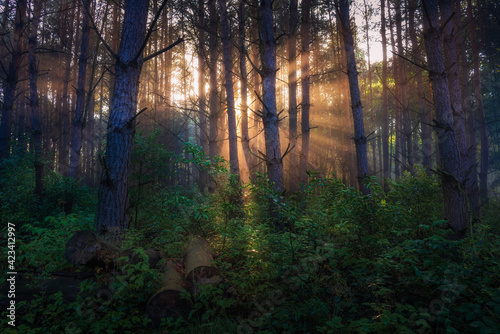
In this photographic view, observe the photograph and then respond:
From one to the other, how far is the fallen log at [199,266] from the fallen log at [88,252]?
1.15m

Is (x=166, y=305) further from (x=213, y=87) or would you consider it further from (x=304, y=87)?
(x=213, y=87)

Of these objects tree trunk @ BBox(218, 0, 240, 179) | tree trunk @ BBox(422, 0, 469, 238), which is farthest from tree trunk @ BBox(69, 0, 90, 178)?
tree trunk @ BBox(422, 0, 469, 238)

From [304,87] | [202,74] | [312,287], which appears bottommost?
[312,287]

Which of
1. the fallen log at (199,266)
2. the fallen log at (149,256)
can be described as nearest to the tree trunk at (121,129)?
the fallen log at (149,256)

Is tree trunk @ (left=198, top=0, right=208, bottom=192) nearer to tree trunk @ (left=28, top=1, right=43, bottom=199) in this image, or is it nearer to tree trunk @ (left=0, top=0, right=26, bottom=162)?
tree trunk @ (left=28, top=1, right=43, bottom=199)

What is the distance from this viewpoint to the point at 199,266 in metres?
3.87

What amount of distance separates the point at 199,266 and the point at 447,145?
5231 millimetres

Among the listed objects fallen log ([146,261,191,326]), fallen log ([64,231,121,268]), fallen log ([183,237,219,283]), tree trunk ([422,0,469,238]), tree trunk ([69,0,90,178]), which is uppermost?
tree trunk ([69,0,90,178])

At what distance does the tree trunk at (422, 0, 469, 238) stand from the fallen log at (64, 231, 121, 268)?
6.11 meters

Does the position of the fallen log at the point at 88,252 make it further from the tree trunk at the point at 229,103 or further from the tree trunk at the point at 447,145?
the tree trunk at the point at 229,103

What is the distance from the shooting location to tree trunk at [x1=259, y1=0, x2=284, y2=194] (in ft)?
21.0

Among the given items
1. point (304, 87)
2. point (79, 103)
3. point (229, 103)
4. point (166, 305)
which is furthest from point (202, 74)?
point (166, 305)

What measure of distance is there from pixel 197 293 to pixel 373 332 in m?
2.24

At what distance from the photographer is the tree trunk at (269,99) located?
6406mm
